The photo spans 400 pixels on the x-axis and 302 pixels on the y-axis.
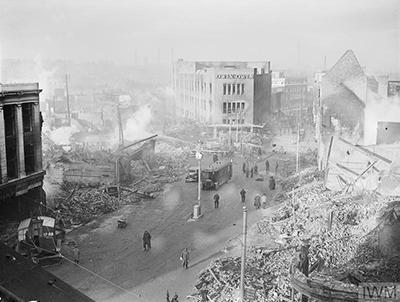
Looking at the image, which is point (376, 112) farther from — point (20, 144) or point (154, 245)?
point (20, 144)

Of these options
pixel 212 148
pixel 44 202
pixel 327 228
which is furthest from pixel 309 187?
pixel 212 148

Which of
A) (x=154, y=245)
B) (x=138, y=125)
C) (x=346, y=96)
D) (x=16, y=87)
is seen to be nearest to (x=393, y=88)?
(x=346, y=96)

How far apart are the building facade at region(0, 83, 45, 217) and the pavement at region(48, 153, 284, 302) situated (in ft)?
13.4

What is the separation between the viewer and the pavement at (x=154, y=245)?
19.7m

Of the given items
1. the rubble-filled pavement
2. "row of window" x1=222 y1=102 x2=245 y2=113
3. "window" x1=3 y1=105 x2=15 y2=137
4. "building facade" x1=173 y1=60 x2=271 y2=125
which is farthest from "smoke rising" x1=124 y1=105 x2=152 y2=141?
the rubble-filled pavement

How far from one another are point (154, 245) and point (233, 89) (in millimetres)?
41803

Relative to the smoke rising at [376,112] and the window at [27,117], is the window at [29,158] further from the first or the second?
the smoke rising at [376,112]

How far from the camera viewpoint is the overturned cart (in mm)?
21594

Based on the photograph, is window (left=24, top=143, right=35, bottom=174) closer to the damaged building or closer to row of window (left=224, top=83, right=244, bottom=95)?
the damaged building

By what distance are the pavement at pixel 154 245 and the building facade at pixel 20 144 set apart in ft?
13.4

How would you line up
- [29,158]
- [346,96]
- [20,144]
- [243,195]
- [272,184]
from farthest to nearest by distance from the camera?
1. [346,96]
2. [272,184]
3. [243,195]
4. [29,158]
5. [20,144]

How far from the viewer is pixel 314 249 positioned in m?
20.6

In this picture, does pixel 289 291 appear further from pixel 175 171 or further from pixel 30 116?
pixel 175 171

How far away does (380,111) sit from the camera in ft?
151
